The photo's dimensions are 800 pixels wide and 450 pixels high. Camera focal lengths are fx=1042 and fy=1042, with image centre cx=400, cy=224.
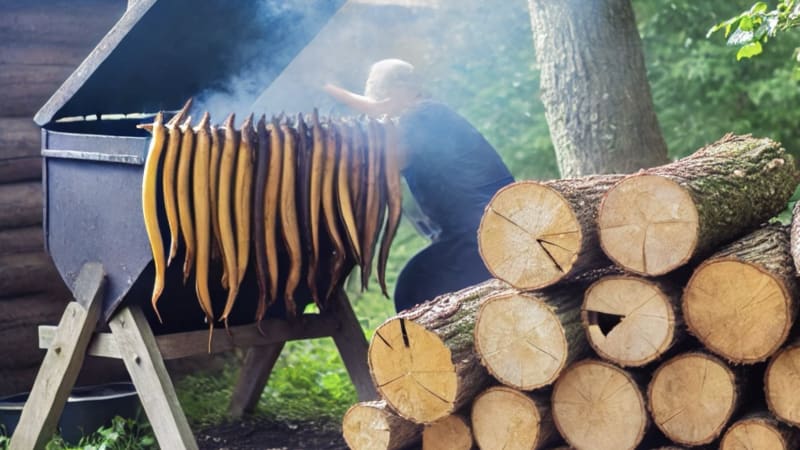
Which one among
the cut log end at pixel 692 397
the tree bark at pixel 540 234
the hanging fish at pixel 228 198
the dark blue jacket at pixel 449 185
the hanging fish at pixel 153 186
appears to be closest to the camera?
the cut log end at pixel 692 397

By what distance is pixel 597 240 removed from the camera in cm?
356

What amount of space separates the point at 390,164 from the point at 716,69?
491cm

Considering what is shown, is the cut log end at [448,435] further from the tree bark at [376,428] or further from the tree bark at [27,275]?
the tree bark at [27,275]

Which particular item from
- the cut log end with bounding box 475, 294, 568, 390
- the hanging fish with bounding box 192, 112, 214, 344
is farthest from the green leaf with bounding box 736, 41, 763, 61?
the hanging fish with bounding box 192, 112, 214, 344

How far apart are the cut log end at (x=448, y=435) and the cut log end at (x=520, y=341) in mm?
269

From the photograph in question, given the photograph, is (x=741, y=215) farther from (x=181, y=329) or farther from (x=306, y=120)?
(x=181, y=329)

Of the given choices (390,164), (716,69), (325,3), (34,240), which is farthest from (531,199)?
(716,69)

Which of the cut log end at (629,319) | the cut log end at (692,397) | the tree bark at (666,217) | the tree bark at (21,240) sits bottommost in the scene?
the cut log end at (692,397)

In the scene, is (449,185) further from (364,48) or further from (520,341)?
(364,48)

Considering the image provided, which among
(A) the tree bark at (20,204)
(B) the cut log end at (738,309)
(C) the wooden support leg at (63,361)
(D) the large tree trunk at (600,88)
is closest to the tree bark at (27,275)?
(A) the tree bark at (20,204)

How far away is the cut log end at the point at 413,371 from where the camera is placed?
3.56m

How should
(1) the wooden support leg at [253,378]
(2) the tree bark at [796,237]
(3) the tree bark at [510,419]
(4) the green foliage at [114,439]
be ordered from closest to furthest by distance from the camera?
(2) the tree bark at [796,237], (3) the tree bark at [510,419], (4) the green foliage at [114,439], (1) the wooden support leg at [253,378]

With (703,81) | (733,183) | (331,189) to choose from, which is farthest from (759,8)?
(703,81)

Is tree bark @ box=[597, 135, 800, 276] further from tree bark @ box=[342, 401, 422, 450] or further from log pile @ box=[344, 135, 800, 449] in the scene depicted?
tree bark @ box=[342, 401, 422, 450]
